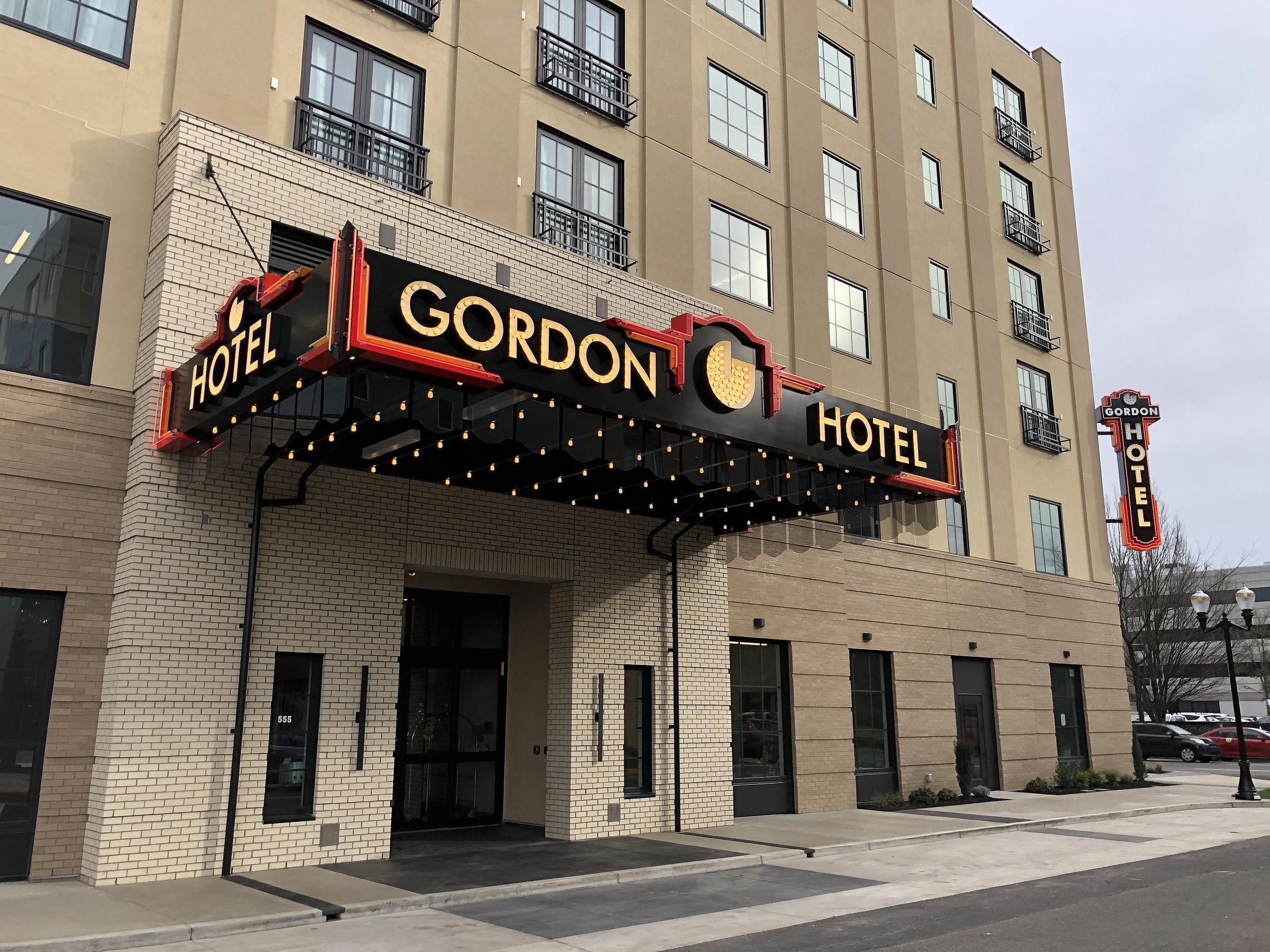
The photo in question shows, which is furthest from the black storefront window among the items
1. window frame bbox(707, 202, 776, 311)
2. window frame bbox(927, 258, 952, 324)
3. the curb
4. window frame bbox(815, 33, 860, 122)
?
window frame bbox(815, 33, 860, 122)

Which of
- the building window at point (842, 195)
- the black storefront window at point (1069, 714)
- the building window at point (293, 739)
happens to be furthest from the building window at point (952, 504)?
the building window at point (293, 739)

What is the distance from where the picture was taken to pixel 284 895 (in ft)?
33.4

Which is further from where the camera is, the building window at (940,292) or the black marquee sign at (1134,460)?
the black marquee sign at (1134,460)

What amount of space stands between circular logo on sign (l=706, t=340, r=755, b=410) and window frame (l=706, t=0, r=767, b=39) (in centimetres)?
1125

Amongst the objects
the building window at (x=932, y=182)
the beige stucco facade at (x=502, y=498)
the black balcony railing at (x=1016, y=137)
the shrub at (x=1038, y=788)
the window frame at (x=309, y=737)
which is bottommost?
the shrub at (x=1038, y=788)

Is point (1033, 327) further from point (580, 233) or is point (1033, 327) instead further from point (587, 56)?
point (580, 233)

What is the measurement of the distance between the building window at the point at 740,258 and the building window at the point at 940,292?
6.08 metres

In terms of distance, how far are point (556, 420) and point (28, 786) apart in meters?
6.69

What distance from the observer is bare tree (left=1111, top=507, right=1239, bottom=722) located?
4484 cm

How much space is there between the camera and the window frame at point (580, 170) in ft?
54.1

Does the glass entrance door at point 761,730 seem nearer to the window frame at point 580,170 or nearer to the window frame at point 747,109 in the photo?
the window frame at point 580,170

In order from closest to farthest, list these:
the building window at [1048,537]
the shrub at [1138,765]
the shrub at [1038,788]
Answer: the shrub at [1038,788] → the building window at [1048,537] → the shrub at [1138,765]

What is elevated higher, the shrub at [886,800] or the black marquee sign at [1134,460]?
the black marquee sign at [1134,460]

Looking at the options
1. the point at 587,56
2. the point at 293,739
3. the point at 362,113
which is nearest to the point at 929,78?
the point at 587,56
